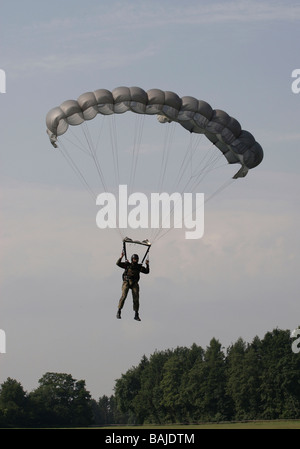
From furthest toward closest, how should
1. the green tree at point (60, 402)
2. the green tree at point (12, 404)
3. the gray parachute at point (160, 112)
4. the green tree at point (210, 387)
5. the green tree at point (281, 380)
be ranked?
the green tree at point (60, 402) → the green tree at point (12, 404) → the green tree at point (210, 387) → the green tree at point (281, 380) → the gray parachute at point (160, 112)

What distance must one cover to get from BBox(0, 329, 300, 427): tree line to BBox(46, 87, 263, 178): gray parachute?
162 ft

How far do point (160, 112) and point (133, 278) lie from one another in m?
5.88

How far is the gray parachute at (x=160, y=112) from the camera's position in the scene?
3366 cm

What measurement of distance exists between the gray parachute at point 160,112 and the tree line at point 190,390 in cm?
4928

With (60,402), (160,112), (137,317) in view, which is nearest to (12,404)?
(60,402)

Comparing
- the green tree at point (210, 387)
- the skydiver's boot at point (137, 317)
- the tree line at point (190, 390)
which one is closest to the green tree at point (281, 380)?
the tree line at point (190, 390)

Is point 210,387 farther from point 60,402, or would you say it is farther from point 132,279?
point 132,279

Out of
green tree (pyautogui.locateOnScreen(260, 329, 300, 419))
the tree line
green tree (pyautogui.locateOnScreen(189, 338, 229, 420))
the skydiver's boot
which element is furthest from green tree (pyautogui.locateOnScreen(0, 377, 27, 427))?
the skydiver's boot

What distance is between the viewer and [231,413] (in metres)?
89.3

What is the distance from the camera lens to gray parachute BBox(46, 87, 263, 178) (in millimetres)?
33656

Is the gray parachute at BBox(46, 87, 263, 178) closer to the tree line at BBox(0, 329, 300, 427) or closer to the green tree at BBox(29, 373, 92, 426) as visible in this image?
the tree line at BBox(0, 329, 300, 427)

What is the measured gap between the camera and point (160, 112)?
111ft

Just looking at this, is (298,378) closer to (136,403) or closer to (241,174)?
(136,403)

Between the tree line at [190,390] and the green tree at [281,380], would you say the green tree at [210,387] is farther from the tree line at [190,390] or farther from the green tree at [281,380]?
the green tree at [281,380]
